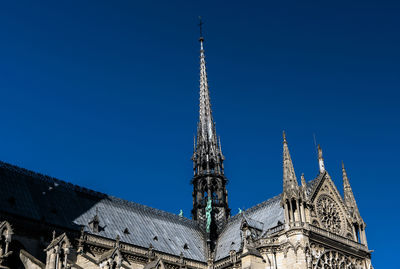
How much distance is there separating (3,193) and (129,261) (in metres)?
9.58

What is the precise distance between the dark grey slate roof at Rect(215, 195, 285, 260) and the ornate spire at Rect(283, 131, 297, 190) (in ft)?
10.2

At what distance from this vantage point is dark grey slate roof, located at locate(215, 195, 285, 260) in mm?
39094

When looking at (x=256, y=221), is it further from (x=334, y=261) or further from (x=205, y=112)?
(x=205, y=112)

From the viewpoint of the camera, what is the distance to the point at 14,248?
28703 millimetres

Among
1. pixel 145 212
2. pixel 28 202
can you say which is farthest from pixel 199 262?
pixel 28 202

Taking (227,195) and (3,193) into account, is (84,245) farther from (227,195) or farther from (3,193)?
(227,195)

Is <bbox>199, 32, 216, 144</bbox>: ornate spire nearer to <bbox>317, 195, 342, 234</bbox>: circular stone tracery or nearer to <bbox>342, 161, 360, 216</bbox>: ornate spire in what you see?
<bbox>342, 161, 360, 216</bbox>: ornate spire

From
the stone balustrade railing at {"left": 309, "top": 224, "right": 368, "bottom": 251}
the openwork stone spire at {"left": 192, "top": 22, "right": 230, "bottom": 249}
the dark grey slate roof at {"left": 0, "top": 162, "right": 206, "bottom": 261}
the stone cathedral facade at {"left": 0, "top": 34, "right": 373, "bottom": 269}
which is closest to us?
the stone cathedral facade at {"left": 0, "top": 34, "right": 373, "bottom": 269}

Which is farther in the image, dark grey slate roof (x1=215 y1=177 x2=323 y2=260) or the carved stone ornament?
dark grey slate roof (x1=215 y1=177 x2=323 y2=260)

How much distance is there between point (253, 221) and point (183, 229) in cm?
708

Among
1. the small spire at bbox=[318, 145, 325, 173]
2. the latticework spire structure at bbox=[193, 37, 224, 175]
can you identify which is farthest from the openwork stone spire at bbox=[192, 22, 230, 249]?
the small spire at bbox=[318, 145, 325, 173]

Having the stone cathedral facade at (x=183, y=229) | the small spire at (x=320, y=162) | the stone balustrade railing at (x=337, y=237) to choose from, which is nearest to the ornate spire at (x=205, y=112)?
the stone cathedral facade at (x=183, y=229)

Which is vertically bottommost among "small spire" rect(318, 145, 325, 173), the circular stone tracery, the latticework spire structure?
the circular stone tracery

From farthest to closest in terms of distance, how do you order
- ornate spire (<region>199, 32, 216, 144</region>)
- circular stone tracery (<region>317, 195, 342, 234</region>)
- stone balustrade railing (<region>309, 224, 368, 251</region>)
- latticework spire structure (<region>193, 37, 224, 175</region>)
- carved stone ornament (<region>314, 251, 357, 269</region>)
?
ornate spire (<region>199, 32, 216, 144</region>) → latticework spire structure (<region>193, 37, 224, 175</region>) → circular stone tracery (<region>317, 195, 342, 234</region>) → stone balustrade railing (<region>309, 224, 368, 251</region>) → carved stone ornament (<region>314, 251, 357, 269</region>)
